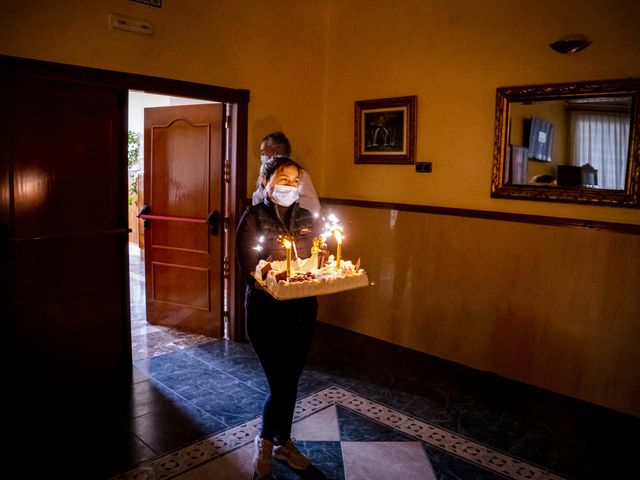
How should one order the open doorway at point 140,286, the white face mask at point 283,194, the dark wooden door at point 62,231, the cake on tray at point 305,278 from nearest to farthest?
1. the cake on tray at point 305,278
2. the white face mask at point 283,194
3. the dark wooden door at point 62,231
4. the open doorway at point 140,286

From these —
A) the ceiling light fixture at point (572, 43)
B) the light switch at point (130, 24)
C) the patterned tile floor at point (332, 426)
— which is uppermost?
the light switch at point (130, 24)

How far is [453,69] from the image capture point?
417 cm

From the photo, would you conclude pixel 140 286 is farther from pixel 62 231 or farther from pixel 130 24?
pixel 130 24

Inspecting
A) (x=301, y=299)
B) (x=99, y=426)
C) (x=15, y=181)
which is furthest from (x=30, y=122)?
(x=301, y=299)

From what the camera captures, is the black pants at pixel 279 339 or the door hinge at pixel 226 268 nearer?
the black pants at pixel 279 339

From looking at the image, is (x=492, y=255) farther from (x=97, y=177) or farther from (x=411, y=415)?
(x=97, y=177)

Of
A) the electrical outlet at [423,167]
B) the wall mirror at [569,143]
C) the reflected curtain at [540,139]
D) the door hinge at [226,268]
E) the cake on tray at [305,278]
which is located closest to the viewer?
the cake on tray at [305,278]

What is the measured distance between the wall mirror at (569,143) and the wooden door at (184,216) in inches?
96.1

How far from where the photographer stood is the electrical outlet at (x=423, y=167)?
4384mm


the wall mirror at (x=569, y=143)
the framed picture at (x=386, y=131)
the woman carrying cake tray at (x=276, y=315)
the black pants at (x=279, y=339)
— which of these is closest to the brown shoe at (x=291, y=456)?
the woman carrying cake tray at (x=276, y=315)

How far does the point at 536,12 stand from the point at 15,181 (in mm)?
3774

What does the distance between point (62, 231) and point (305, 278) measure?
6.42 feet

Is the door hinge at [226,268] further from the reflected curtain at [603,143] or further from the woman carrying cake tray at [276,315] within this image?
the reflected curtain at [603,143]

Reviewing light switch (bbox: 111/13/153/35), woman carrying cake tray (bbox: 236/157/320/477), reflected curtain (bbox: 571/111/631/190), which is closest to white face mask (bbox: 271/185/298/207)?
woman carrying cake tray (bbox: 236/157/320/477)
